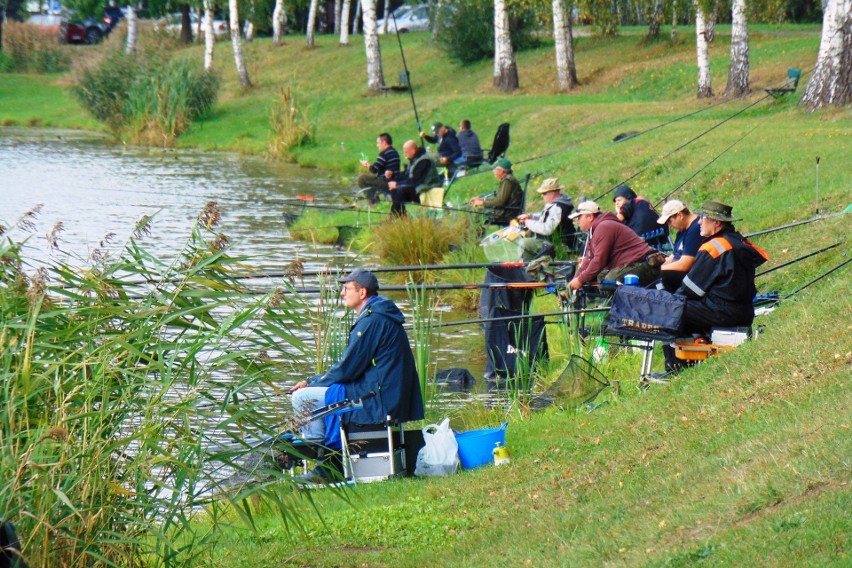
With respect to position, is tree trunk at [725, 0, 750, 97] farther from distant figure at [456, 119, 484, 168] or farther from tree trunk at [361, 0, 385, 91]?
tree trunk at [361, 0, 385, 91]

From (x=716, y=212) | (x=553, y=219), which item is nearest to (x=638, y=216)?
(x=553, y=219)

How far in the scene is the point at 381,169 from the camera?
2061 cm

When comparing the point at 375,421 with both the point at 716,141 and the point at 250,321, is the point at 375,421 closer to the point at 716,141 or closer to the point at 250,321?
the point at 250,321

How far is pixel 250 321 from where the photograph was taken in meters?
6.64

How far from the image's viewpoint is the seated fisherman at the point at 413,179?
1942cm

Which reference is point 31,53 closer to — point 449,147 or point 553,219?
point 449,147

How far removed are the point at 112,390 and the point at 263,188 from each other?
785 inches

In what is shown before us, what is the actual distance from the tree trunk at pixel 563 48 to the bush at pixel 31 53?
29.2 m

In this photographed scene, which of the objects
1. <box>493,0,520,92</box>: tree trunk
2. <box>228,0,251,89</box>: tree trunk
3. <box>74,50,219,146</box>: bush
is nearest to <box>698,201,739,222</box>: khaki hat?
<box>493,0,520,92</box>: tree trunk

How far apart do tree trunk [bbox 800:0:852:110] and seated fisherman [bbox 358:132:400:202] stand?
21.0ft

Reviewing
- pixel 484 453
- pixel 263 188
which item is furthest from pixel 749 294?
pixel 263 188

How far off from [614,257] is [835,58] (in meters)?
9.37

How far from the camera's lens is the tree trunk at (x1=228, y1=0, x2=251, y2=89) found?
1626 inches

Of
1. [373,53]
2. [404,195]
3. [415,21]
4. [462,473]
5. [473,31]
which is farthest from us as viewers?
[415,21]
